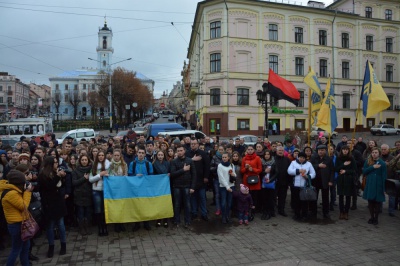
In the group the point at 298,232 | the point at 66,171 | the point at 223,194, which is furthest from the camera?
the point at 223,194

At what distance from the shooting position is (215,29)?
37.6 meters

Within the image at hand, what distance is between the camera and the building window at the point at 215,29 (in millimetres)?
37344

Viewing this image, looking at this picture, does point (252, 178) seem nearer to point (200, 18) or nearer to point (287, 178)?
point (287, 178)

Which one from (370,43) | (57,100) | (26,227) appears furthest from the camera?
(57,100)

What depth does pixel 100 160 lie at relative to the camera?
23.3 ft

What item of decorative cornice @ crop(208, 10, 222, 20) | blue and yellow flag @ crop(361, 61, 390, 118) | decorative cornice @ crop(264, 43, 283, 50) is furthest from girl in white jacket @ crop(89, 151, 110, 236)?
decorative cornice @ crop(264, 43, 283, 50)

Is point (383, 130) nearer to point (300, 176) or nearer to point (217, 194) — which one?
point (300, 176)

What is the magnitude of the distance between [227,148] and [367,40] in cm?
4251

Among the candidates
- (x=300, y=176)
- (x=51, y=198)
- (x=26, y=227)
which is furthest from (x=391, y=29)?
(x=26, y=227)

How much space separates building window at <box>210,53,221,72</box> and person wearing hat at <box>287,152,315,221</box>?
30.5m

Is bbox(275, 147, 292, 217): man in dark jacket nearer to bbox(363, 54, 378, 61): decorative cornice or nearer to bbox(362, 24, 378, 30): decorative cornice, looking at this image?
bbox(363, 54, 378, 61): decorative cornice

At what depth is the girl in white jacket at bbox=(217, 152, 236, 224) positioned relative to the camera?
7762 mm

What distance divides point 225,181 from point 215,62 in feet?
104

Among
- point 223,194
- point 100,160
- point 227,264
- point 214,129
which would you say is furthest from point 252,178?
point 214,129
